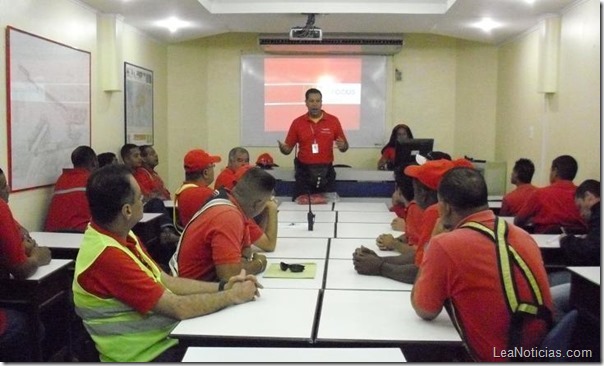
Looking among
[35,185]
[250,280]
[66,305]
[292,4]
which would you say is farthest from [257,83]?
[250,280]

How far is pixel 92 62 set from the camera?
5.82m

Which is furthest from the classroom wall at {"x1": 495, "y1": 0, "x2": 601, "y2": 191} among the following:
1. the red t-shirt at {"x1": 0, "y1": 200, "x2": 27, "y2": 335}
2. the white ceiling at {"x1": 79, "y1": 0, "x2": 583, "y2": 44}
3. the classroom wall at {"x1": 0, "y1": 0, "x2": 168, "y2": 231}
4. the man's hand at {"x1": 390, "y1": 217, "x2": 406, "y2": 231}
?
the classroom wall at {"x1": 0, "y1": 0, "x2": 168, "y2": 231}

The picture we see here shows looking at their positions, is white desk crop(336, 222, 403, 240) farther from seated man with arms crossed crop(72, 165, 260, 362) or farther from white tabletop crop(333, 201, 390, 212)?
seated man with arms crossed crop(72, 165, 260, 362)

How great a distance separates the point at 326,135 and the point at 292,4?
144cm

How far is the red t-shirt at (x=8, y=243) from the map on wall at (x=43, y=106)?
1432 millimetres

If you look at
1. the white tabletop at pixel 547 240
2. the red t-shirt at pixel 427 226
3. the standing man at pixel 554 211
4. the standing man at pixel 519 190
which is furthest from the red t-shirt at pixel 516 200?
the red t-shirt at pixel 427 226

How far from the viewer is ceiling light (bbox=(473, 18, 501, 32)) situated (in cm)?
654

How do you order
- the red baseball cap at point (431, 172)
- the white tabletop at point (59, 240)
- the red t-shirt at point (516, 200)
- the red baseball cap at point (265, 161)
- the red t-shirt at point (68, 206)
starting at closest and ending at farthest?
the red baseball cap at point (431, 172) → the white tabletop at point (59, 240) → the red t-shirt at point (68, 206) → the red t-shirt at point (516, 200) → the red baseball cap at point (265, 161)

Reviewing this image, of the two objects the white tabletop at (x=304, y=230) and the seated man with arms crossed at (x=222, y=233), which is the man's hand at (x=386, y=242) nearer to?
the white tabletop at (x=304, y=230)

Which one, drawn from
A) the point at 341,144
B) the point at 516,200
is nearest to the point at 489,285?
the point at 516,200

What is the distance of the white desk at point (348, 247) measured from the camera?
342cm

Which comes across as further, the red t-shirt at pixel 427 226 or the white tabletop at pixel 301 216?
the white tabletop at pixel 301 216

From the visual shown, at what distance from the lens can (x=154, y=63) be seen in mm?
7828

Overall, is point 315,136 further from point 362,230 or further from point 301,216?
point 362,230
